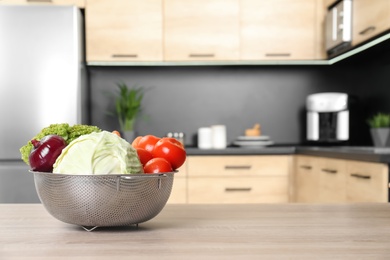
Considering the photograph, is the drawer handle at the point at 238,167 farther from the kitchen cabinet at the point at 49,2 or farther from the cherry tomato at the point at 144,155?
the cherry tomato at the point at 144,155

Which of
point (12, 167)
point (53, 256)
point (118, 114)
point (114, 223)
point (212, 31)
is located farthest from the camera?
point (118, 114)

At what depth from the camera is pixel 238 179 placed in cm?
320

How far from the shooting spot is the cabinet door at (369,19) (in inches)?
97.7

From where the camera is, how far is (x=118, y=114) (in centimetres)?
367

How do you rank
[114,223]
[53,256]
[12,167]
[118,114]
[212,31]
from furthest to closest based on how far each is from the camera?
[118,114]
[212,31]
[12,167]
[114,223]
[53,256]

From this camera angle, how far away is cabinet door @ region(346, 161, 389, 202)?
2064 mm

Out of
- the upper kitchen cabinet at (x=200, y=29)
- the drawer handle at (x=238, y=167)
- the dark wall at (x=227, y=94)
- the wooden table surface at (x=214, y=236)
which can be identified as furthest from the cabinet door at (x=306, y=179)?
the wooden table surface at (x=214, y=236)

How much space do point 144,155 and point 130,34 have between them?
102 inches

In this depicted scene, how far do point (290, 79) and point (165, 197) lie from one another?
2994mm

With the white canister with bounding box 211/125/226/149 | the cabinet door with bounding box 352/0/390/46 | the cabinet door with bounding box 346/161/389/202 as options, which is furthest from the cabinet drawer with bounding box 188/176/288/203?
the cabinet door with bounding box 352/0/390/46

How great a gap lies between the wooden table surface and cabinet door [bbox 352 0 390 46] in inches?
64.1

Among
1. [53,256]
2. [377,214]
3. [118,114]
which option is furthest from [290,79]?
[53,256]

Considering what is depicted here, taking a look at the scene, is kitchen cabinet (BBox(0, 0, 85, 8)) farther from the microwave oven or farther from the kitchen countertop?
the microwave oven

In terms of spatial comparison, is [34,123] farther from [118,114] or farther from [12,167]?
[118,114]
